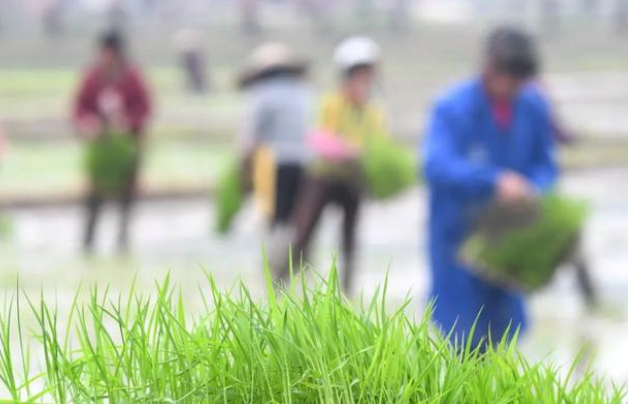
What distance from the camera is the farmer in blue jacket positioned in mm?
5969

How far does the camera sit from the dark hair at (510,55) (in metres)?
5.96

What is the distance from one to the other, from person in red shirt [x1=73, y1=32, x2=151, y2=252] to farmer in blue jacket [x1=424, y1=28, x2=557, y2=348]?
6326mm

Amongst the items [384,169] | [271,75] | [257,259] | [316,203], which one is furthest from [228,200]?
[257,259]

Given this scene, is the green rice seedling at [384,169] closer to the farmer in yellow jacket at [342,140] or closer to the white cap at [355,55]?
the farmer in yellow jacket at [342,140]

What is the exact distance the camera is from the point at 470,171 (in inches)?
233

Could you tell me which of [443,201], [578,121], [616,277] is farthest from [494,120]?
[578,121]

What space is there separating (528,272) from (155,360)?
12.1 ft

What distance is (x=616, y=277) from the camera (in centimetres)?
1216

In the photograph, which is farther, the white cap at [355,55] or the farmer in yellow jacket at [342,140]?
the white cap at [355,55]

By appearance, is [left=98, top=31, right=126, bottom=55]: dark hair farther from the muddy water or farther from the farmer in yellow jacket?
the farmer in yellow jacket

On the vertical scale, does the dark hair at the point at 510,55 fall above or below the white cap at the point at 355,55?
below

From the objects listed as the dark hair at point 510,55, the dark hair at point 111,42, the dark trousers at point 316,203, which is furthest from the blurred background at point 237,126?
the dark hair at point 111,42

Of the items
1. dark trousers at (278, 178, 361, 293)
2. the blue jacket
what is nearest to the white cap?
dark trousers at (278, 178, 361, 293)

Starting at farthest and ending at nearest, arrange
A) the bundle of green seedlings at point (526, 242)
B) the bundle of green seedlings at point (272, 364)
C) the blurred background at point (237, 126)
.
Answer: the blurred background at point (237, 126) < the bundle of green seedlings at point (526, 242) < the bundle of green seedlings at point (272, 364)
